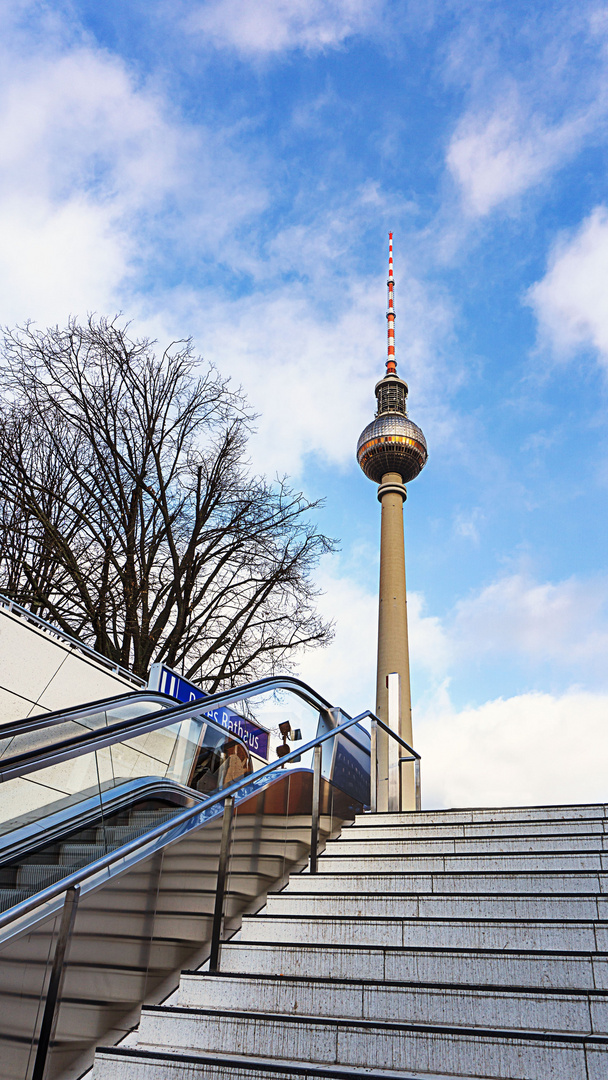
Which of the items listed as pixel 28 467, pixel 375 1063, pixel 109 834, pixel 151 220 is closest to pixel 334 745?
pixel 109 834

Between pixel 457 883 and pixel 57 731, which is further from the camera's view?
pixel 57 731

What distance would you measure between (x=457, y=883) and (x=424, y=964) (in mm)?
1004

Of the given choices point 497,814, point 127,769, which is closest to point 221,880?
point 127,769

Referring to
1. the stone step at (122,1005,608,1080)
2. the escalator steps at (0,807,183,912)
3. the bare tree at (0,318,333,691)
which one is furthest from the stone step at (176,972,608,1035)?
the bare tree at (0,318,333,691)

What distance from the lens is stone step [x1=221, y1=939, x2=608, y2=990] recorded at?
11.4 feet

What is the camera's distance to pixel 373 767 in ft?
25.7

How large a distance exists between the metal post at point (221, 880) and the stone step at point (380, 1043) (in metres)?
0.52

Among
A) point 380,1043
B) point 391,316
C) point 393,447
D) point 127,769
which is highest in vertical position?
point 391,316

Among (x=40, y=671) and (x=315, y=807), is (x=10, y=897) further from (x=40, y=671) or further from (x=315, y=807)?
(x=40, y=671)

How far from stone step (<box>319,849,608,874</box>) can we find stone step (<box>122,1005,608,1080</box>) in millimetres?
1687

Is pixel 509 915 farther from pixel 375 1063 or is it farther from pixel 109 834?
pixel 109 834

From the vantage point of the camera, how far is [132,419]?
14945 mm

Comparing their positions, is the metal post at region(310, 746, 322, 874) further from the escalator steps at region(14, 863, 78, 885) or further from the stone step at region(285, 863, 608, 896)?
the escalator steps at region(14, 863, 78, 885)

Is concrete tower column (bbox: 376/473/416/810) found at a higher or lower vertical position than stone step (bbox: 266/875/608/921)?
higher
